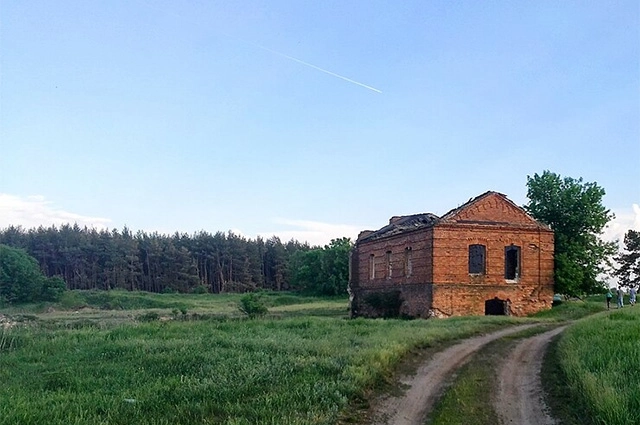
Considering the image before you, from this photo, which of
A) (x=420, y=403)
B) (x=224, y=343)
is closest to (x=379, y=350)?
(x=420, y=403)

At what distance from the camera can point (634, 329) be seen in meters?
14.3

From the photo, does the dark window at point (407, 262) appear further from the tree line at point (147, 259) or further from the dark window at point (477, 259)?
the tree line at point (147, 259)

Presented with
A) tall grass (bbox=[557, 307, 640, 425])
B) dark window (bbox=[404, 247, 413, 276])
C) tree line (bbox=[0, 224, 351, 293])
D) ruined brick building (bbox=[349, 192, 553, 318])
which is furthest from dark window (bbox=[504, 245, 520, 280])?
tree line (bbox=[0, 224, 351, 293])

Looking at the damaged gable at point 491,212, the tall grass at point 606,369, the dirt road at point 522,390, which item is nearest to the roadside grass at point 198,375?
the dirt road at point 522,390

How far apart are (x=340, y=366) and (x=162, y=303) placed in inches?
2130

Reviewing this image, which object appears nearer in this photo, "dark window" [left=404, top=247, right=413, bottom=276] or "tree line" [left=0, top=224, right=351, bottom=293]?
"dark window" [left=404, top=247, right=413, bottom=276]

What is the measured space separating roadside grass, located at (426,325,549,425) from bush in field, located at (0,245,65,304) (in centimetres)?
5828

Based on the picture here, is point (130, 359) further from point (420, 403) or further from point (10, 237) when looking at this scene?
point (10, 237)

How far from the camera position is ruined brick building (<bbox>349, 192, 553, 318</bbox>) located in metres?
28.9

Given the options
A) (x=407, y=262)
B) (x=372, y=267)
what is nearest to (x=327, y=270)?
(x=372, y=267)

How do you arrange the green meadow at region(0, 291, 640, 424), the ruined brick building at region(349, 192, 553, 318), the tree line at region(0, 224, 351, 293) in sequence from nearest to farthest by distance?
1. the green meadow at region(0, 291, 640, 424)
2. the ruined brick building at region(349, 192, 553, 318)
3. the tree line at region(0, 224, 351, 293)

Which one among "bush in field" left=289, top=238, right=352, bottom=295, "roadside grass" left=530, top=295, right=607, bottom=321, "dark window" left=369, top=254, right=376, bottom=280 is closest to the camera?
"roadside grass" left=530, top=295, right=607, bottom=321

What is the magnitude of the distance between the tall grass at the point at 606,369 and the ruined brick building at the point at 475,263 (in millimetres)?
12781

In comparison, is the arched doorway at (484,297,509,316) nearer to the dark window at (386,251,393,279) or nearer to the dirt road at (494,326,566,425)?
the dark window at (386,251,393,279)
